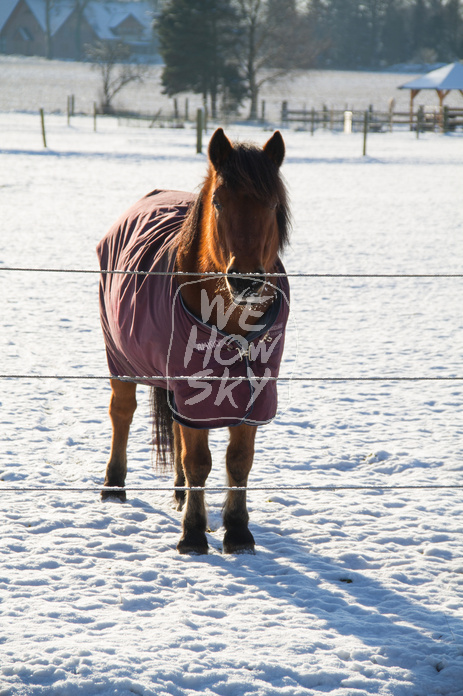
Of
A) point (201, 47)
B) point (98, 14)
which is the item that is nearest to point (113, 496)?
point (201, 47)

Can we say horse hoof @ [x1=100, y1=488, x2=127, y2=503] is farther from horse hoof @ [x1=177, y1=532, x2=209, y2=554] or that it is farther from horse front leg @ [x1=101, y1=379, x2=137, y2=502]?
horse hoof @ [x1=177, y1=532, x2=209, y2=554]

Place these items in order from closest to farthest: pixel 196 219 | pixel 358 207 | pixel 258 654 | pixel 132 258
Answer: pixel 258 654, pixel 196 219, pixel 132 258, pixel 358 207

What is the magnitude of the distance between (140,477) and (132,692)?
1717 mm

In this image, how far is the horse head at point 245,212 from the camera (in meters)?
2.51

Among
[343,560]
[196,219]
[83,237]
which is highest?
[196,219]

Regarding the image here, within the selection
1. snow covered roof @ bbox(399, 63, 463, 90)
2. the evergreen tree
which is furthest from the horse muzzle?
the evergreen tree

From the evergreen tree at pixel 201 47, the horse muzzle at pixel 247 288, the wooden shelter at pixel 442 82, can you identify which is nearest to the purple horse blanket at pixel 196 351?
the horse muzzle at pixel 247 288

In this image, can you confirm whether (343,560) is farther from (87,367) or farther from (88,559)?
(87,367)

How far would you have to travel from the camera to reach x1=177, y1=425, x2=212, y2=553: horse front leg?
122 inches

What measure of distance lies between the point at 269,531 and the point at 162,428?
0.72 m

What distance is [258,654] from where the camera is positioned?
93.4 inches

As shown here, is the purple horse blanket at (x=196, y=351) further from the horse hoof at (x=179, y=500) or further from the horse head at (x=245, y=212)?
the horse hoof at (x=179, y=500)

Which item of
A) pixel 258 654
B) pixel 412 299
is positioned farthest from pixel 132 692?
pixel 412 299

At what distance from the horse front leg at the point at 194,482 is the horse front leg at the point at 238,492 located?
10cm
